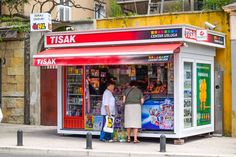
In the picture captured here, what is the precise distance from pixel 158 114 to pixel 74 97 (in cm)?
303

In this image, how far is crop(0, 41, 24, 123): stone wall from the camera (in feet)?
68.1

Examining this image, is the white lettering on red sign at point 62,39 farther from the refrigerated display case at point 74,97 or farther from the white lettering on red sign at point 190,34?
the white lettering on red sign at point 190,34

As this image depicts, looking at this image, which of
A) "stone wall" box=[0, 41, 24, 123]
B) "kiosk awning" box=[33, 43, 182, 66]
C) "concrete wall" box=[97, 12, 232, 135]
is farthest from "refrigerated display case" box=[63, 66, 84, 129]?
"stone wall" box=[0, 41, 24, 123]

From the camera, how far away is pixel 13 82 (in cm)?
2095

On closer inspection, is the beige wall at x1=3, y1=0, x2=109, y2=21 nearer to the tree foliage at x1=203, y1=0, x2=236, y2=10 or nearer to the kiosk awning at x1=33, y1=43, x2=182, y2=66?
the kiosk awning at x1=33, y1=43, x2=182, y2=66

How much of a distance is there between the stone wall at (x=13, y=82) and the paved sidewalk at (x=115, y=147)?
13.1ft

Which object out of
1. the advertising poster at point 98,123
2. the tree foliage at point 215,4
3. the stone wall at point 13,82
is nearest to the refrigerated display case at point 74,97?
the advertising poster at point 98,123

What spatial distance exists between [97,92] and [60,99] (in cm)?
129

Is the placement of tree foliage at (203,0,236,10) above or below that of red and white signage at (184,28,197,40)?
above

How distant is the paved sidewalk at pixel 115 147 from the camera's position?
13.1 m

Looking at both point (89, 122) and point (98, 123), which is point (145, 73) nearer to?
point (98, 123)

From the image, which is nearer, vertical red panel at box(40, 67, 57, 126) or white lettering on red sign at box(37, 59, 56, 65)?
white lettering on red sign at box(37, 59, 56, 65)

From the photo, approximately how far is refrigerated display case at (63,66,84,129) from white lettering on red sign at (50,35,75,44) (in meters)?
0.87

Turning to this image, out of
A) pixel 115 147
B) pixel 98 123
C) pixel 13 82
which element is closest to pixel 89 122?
pixel 98 123
